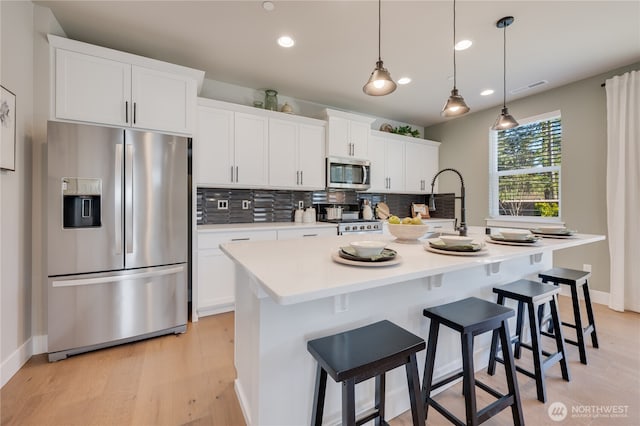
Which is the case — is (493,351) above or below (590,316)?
below

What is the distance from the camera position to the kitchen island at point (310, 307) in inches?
37.3

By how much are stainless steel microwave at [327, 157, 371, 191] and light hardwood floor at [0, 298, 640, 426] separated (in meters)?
2.41

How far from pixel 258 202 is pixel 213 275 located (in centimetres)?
120

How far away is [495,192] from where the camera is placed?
14.0ft

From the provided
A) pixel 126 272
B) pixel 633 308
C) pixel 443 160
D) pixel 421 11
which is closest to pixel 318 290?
pixel 126 272

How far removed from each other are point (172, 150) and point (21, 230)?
1.15m

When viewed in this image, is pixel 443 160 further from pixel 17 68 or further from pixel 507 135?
pixel 17 68

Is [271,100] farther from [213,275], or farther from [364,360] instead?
[364,360]

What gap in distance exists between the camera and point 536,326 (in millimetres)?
1645

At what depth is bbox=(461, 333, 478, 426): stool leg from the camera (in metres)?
1.22

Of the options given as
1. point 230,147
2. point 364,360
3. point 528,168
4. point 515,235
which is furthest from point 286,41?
point 528,168

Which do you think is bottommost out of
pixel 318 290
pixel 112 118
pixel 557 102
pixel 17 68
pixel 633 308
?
pixel 633 308

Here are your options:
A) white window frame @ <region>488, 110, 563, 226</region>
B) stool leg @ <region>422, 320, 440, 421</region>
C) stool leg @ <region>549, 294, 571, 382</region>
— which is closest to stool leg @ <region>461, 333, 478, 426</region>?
stool leg @ <region>422, 320, 440, 421</region>

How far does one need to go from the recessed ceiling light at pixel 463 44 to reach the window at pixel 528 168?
1.89 m
